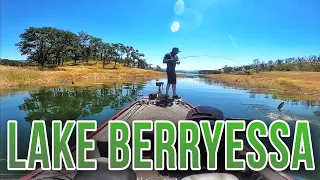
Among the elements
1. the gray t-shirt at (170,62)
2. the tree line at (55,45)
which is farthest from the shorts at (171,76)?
the tree line at (55,45)

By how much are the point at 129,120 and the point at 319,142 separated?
9483 mm

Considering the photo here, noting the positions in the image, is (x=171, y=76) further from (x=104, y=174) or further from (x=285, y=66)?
(x=285, y=66)

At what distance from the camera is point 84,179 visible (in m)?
3.37

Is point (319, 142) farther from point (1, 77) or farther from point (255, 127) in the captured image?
point (1, 77)

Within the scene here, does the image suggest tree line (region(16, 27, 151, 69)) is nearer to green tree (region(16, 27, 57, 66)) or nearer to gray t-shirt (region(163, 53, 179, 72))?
green tree (region(16, 27, 57, 66))

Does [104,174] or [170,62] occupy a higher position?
[170,62]

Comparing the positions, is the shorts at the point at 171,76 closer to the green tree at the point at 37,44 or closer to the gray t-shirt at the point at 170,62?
the gray t-shirt at the point at 170,62

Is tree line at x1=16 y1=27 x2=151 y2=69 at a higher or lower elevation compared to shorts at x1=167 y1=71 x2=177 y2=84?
higher

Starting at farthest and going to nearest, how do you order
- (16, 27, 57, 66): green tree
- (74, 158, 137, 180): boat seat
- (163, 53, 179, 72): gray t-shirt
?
(16, 27, 57, 66): green tree < (163, 53, 179, 72): gray t-shirt < (74, 158, 137, 180): boat seat

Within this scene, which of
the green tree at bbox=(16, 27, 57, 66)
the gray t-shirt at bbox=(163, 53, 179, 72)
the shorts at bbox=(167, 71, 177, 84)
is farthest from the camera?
the green tree at bbox=(16, 27, 57, 66)

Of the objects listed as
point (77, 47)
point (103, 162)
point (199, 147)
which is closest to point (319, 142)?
point (199, 147)

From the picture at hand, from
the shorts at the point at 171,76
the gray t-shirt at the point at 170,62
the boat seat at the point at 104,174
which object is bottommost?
the boat seat at the point at 104,174

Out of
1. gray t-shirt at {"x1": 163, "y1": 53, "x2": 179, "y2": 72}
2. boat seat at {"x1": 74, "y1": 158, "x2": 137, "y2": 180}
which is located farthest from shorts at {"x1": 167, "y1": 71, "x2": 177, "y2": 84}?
boat seat at {"x1": 74, "y1": 158, "x2": 137, "y2": 180}

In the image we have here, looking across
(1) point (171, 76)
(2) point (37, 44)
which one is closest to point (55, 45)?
(2) point (37, 44)
